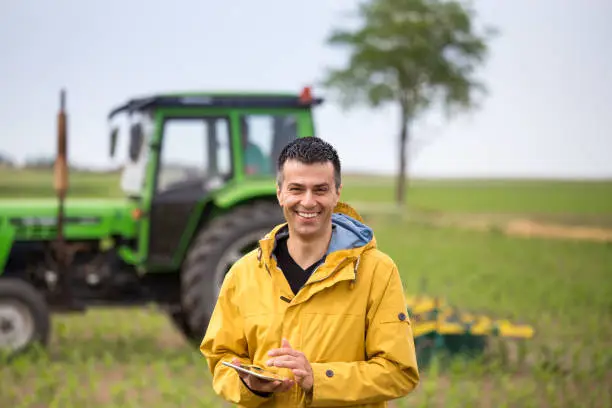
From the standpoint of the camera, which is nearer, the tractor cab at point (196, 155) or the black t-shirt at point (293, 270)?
the black t-shirt at point (293, 270)

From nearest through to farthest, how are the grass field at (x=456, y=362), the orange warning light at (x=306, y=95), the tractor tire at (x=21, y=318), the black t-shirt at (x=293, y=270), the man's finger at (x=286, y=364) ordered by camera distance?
the man's finger at (x=286, y=364)
the black t-shirt at (x=293, y=270)
the grass field at (x=456, y=362)
the tractor tire at (x=21, y=318)
the orange warning light at (x=306, y=95)

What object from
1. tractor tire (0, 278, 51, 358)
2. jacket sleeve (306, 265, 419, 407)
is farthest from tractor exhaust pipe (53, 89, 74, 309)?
jacket sleeve (306, 265, 419, 407)

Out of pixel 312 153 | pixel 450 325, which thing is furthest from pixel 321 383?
pixel 450 325

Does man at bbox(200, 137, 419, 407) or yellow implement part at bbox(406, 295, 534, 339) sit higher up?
man at bbox(200, 137, 419, 407)

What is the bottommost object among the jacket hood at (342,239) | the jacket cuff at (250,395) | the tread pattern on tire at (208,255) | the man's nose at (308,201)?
the tread pattern on tire at (208,255)

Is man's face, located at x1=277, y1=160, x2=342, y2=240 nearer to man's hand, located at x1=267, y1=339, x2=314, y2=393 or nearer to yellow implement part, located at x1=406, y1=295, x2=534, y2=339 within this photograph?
man's hand, located at x1=267, y1=339, x2=314, y2=393

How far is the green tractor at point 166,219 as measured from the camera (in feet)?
22.7

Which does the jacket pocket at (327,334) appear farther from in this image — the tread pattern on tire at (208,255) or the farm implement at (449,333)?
the tread pattern on tire at (208,255)

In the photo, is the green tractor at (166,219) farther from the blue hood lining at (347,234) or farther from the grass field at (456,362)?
the blue hood lining at (347,234)

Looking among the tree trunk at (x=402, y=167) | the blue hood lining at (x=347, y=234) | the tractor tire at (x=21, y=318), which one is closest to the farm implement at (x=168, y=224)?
the tractor tire at (x=21, y=318)

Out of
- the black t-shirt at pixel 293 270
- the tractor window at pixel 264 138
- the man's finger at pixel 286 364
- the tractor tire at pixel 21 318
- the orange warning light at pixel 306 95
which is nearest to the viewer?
the man's finger at pixel 286 364

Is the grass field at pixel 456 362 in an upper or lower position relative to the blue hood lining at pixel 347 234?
lower

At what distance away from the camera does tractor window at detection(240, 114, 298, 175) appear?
7258mm

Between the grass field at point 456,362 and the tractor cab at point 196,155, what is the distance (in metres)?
0.84
